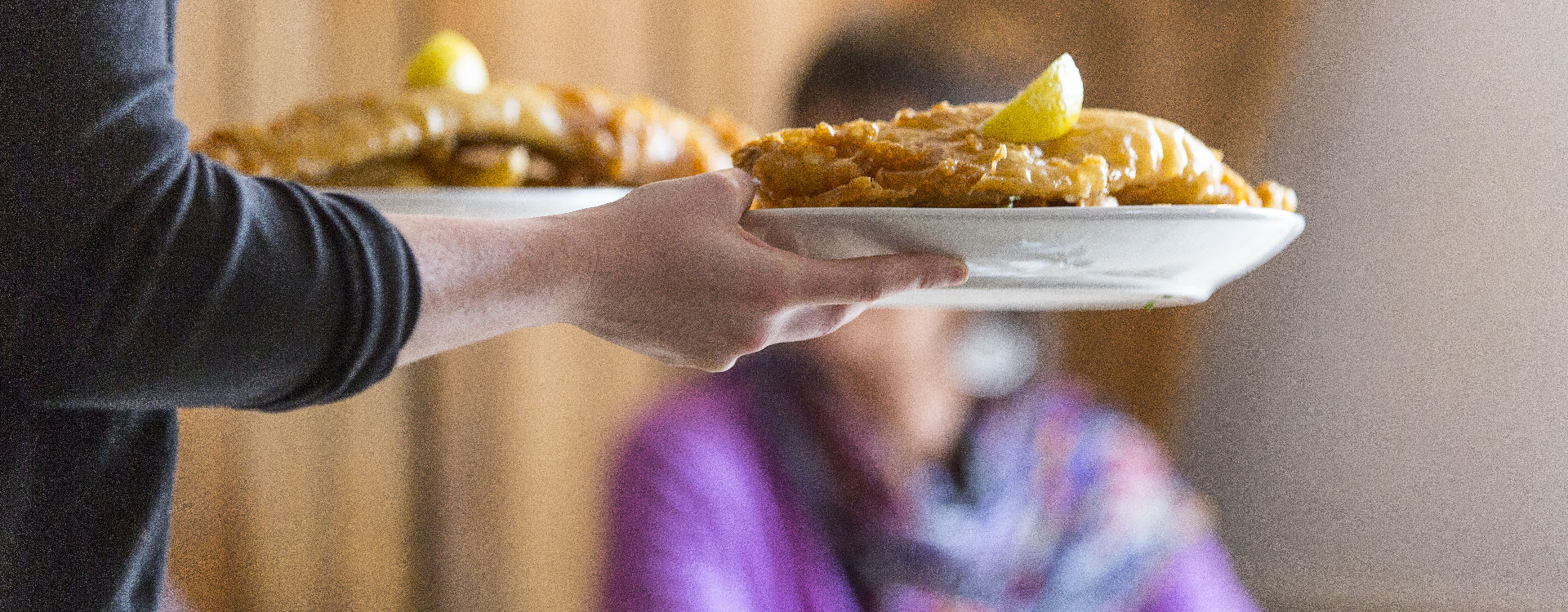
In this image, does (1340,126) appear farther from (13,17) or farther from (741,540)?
(13,17)

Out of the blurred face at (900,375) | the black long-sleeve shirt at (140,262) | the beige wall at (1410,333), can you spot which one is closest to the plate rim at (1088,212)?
the black long-sleeve shirt at (140,262)

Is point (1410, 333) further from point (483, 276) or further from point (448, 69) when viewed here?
point (483, 276)

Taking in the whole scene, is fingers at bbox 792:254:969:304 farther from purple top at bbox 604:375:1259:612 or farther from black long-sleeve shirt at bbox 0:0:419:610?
purple top at bbox 604:375:1259:612

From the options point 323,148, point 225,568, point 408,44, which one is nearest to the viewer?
point 323,148

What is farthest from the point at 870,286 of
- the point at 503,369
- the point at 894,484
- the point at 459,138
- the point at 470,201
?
the point at 503,369

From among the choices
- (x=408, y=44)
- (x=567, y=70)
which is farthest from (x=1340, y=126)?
(x=408, y=44)

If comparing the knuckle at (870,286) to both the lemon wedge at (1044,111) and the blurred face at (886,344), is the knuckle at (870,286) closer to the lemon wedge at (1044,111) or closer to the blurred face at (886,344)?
Answer: the lemon wedge at (1044,111)
